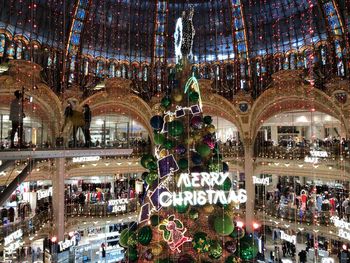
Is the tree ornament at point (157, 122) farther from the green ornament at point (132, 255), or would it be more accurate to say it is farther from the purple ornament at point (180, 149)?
A: the green ornament at point (132, 255)

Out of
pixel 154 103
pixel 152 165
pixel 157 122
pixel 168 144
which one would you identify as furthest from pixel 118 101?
pixel 168 144

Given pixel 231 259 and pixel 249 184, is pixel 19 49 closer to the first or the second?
pixel 249 184

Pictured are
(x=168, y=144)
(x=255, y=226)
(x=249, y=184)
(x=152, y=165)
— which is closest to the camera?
(x=168, y=144)

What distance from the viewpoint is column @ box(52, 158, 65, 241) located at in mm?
16203

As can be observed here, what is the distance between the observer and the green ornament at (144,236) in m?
5.81

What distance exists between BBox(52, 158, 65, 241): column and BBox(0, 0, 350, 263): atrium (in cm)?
7

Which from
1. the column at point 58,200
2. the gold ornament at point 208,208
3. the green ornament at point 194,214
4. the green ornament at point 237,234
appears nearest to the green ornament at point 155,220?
the green ornament at point 194,214

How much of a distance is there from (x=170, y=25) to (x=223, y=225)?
16.8 meters

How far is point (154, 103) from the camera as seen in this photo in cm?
1923

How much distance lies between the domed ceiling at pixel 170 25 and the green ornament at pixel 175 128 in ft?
41.5

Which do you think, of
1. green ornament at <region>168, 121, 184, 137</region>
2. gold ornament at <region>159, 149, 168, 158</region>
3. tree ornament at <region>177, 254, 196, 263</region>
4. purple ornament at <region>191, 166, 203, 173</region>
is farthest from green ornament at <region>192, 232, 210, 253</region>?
green ornament at <region>168, 121, 184, 137</region>

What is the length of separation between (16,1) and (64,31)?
310cm

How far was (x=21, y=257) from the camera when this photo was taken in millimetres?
14289

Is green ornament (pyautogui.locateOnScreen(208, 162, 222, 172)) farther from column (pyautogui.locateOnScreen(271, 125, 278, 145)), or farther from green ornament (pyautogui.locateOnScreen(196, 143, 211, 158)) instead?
column (pyautogui.locateOnScreen(271, 125, 278, 145))
